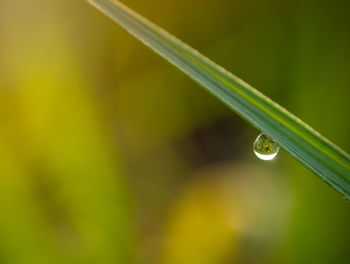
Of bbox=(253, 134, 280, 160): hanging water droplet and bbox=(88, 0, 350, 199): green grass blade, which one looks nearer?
bbox=(88, 0, 350, 199): green grass blade

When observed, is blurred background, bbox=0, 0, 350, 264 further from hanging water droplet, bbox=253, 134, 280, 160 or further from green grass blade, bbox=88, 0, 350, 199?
green grass blade, bbox=88, 0, 350, 199

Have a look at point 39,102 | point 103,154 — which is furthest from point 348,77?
point 39,102

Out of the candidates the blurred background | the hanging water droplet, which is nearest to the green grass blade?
the hanging water droplet

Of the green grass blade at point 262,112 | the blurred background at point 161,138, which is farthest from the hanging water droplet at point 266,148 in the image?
the blurred background at point 161,138

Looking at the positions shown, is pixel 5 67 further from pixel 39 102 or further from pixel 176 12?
pixel 176 12

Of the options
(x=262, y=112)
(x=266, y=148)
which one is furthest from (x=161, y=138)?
(x=262, y=112)

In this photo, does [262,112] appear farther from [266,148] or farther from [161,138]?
[161,138]

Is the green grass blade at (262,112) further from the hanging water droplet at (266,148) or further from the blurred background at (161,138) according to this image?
the blurred background at (161,138)
